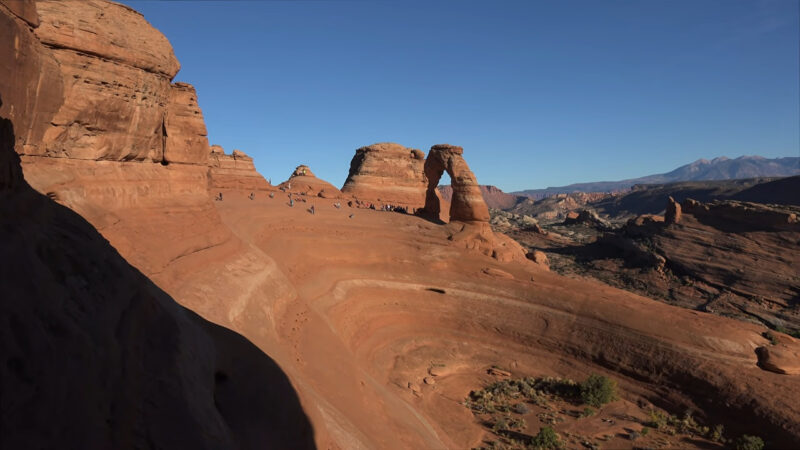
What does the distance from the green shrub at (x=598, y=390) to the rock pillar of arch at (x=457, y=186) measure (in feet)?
42.0

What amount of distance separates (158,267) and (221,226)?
4766 millimetres

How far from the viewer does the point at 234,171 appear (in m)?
44.3

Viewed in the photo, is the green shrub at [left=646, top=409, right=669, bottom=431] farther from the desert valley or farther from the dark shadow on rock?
the dark shadow on rock

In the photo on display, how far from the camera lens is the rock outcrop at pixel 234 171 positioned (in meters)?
41.7

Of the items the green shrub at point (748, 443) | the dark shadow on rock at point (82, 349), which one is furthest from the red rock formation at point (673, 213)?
the dark shadow on rock at point (82, 349)

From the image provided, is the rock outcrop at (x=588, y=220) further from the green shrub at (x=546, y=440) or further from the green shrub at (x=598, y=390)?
the green shrub at (x=546, y=440)

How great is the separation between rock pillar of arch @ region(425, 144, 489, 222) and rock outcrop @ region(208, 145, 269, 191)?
20.2 m

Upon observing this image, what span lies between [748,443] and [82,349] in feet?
69.6

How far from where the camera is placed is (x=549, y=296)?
23078 mm

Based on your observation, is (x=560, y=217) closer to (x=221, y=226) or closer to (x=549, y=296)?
(x=549, y=296)

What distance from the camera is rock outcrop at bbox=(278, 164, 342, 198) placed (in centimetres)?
4647

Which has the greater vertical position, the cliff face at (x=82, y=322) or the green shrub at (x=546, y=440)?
the cliff face at (x=82, y=322)

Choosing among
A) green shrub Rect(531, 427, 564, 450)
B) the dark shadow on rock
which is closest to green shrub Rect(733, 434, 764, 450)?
green shrub Rect(531, 427, 564, 450)

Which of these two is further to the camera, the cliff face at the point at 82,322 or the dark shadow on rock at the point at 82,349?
the cliff face at the point at 82,322
